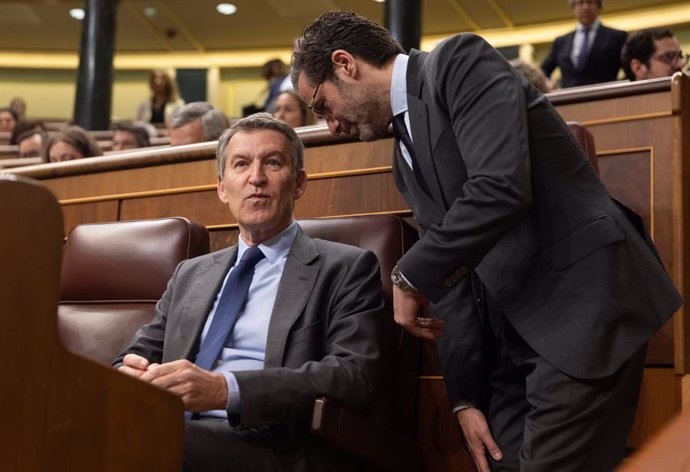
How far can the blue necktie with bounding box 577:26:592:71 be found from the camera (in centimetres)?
282

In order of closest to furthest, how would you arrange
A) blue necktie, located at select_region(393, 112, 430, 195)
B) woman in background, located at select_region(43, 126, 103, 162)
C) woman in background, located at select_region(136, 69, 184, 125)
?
blue necktie, located at select_region(393, 112, 430, 195), woman in background, located at select_region(43, 126, 103, 162), woman in background, located at select_region(136, 69, 184, 125)

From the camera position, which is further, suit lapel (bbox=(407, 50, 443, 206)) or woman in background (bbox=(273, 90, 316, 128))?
woman in background (bbox=(273, 90, 316, 128))

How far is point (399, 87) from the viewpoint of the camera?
90cm

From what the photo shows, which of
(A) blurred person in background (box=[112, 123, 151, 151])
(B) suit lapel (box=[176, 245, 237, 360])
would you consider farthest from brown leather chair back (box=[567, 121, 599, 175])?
(A) blurred person in background (box=[112, 123, 151, 151])

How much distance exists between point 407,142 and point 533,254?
17 centimetres

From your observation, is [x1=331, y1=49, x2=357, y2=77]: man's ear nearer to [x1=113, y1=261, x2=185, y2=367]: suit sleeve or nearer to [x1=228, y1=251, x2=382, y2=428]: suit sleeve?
[x1=228, y1=251, x2=382, y2=428]: suit sleeve

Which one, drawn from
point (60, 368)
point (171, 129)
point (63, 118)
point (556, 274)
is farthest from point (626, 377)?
point (63, 118)

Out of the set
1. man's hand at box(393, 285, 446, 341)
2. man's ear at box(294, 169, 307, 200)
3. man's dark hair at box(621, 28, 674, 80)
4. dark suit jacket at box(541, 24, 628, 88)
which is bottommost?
man's hand at box(393, 285, 446, 341)

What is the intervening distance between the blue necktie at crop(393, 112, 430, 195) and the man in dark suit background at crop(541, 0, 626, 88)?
2.02 metres

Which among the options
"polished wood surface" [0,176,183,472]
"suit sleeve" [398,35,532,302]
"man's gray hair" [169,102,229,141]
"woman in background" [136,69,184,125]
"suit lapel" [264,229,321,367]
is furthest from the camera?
"woman in background" [136,69,184,125]

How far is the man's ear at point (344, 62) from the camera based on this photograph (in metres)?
0.92

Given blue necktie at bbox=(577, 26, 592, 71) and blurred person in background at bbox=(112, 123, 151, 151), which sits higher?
blue necktie at bbox=(577, 26, 592, 71)

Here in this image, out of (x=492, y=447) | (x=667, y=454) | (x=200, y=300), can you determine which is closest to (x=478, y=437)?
(x=492, y=447)

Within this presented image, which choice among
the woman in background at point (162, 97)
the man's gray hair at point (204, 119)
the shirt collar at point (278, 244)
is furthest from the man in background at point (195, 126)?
the woman in background at point (162, 97)
